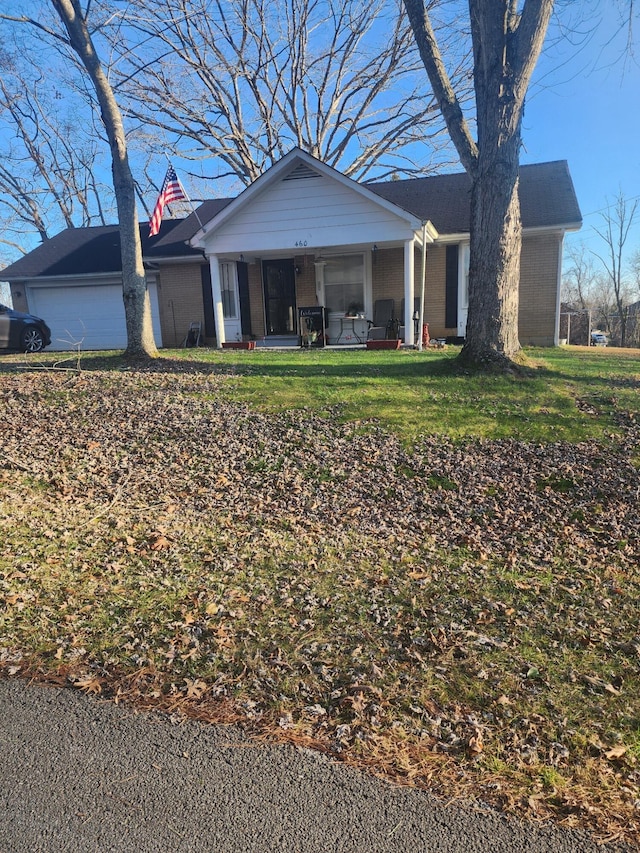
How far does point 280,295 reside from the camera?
16.8 m

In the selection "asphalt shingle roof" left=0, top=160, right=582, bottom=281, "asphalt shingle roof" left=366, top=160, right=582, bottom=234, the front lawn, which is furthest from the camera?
"asphalt shingle roof" left=0, top=160, right=582, bottom=281

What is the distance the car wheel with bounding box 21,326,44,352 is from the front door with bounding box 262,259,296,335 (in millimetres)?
6333

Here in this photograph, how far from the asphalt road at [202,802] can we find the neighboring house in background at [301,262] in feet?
37.9

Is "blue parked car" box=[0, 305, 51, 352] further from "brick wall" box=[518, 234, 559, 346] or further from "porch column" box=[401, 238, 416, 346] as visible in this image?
"brick wall" box=[518, 234, 559, 346]

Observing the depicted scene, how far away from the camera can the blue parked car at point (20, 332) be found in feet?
42.7

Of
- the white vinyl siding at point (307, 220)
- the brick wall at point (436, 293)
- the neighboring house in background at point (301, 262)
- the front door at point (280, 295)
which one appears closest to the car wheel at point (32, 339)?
the neighboring house in background at point (301, 262)

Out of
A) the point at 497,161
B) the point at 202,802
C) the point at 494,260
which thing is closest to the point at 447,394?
the point at 494,260

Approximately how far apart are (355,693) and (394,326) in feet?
41.3

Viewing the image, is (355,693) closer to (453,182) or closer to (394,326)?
(394,326)

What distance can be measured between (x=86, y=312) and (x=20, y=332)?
5285 millimetres

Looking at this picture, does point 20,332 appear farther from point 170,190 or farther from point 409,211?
point 409,211

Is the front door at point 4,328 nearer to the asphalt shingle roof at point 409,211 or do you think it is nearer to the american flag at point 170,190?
the american flag at point 170,190

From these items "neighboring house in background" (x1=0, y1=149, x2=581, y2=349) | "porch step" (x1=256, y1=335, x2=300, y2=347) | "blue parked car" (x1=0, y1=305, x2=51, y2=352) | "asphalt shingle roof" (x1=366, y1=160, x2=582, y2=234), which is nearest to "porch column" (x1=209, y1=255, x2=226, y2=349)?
"neighboring house in background" (x1=0, y1=149, x2=581, y2=349)

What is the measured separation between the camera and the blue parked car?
42.7ft
